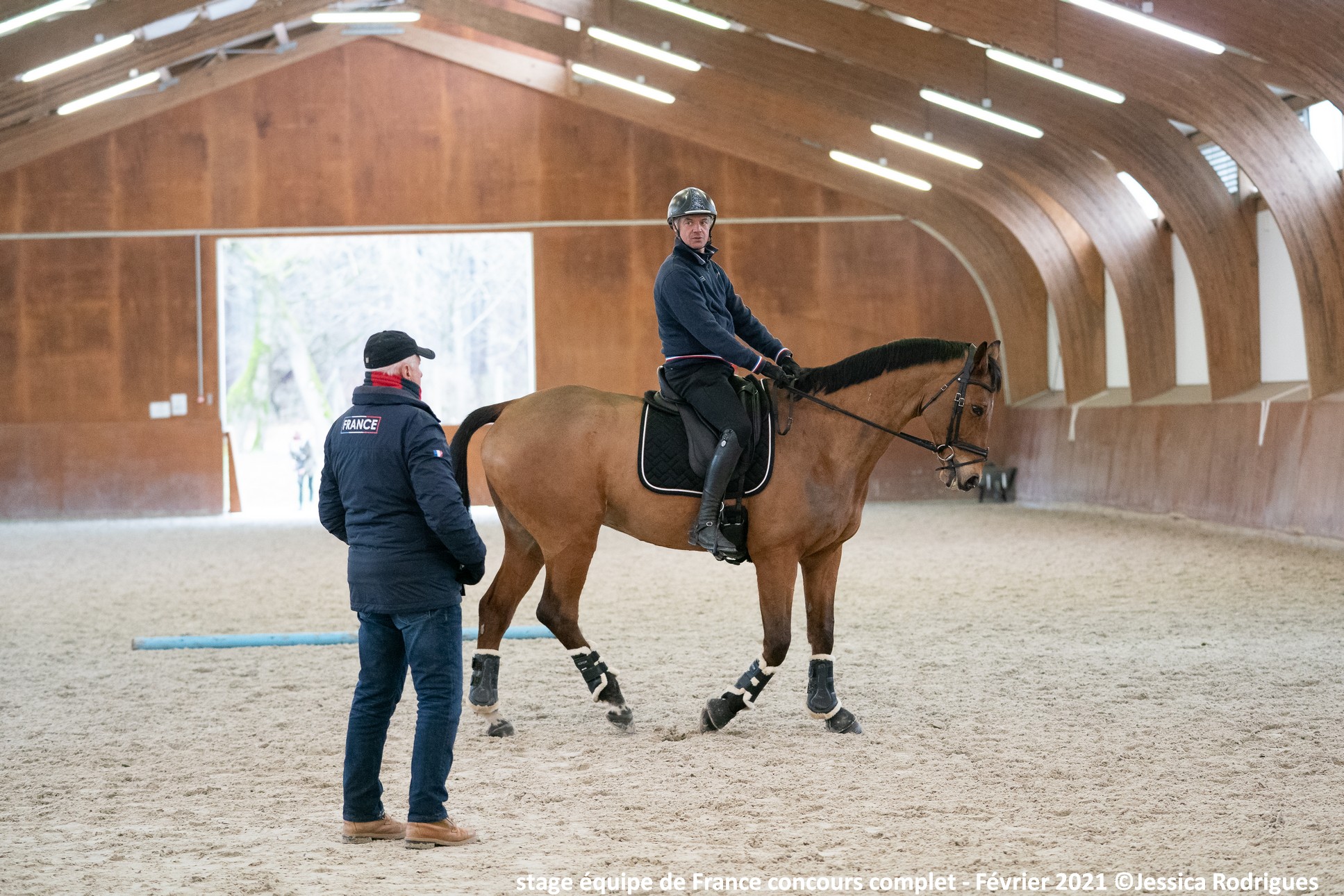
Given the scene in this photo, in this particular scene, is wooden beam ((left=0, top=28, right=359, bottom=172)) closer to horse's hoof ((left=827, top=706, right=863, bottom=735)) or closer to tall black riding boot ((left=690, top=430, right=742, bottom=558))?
tall black riding boot ((left=690, top=430, right=742, bottom=558))

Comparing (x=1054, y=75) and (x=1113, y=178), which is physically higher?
(x=1054, y=75)

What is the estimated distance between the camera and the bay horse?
16.5ft

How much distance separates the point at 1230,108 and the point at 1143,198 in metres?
5.74

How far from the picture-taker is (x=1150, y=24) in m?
9.59

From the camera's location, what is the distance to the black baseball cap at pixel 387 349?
3.63m

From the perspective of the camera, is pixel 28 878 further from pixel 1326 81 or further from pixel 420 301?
pixel 420 301

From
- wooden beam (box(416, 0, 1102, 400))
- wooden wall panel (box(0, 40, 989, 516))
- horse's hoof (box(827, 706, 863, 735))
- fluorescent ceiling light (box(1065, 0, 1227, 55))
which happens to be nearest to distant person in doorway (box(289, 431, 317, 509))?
wooden wall panel (box(0, 40, 989, 516))

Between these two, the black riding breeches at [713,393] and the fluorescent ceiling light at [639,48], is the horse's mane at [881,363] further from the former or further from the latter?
the fluorescent ceiling light at [639,48]

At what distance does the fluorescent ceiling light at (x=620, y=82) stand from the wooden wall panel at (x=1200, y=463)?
6.64 meters

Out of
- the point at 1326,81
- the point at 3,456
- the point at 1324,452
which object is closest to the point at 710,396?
the point at 1326,81

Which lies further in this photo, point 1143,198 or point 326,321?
point 326,321

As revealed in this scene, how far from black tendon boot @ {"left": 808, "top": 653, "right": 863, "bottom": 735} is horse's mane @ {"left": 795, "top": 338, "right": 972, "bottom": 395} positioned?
1.08 m

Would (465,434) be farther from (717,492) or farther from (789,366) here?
(789,366)

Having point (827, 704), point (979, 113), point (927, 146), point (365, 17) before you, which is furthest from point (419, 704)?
point (365, 17)
